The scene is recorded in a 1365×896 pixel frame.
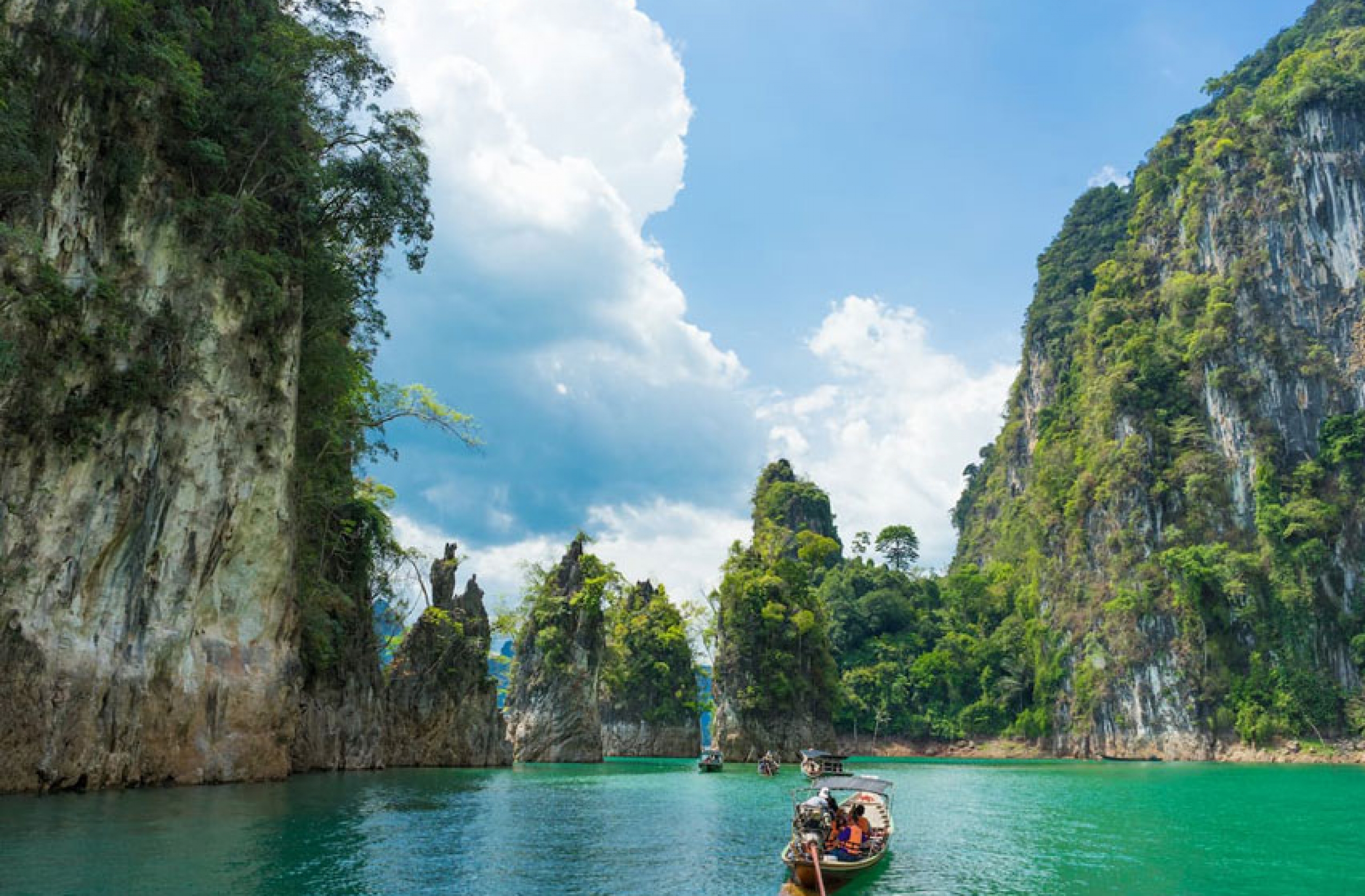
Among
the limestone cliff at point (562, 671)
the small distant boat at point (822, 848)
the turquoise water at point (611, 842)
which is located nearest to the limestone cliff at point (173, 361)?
the turquoise water at point (611, 842)

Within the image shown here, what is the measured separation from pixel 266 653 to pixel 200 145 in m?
17.6

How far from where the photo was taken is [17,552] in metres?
21.6

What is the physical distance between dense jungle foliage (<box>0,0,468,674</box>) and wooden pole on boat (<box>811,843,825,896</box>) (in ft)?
66.0

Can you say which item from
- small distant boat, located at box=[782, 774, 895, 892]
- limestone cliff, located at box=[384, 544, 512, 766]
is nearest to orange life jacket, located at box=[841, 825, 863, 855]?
small distant boat, located at box=[782, 774, 895, 892]

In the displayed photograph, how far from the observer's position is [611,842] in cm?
2317

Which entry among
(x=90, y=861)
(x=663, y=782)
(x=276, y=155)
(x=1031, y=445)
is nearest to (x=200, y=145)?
(x=276, y=155)

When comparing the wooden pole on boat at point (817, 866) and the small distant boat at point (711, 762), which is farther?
the small distant boat at point (711, 762)

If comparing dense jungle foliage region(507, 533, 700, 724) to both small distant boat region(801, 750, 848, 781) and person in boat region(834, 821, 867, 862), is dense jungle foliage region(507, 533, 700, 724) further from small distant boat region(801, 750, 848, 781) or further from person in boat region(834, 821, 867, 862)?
person in boat region(834, 821, 867, 862)

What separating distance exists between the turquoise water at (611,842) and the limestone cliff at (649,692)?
159 ft

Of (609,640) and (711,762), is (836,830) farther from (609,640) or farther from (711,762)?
(609,640)

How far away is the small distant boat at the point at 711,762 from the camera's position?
55.7 metres

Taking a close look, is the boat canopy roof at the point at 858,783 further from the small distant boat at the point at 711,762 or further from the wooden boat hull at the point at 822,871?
the small distant boat at the point at 711,762

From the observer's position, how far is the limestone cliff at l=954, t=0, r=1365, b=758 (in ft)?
221

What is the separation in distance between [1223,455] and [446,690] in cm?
6790
